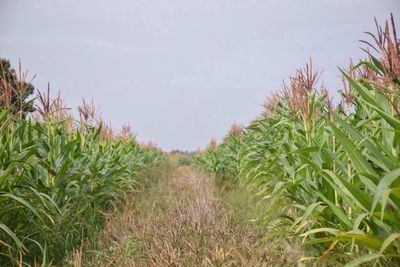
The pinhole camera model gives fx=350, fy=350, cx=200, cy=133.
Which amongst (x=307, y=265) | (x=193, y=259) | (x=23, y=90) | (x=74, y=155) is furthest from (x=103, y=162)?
(x=307, y=265)

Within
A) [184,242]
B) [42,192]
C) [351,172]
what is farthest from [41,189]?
[351,172]

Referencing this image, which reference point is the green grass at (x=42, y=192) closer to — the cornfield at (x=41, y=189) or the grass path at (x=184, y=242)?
the cornfield at (x=41, y=189)

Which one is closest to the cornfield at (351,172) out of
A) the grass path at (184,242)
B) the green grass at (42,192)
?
the grass path at (184,242)

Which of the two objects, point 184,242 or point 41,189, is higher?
point 41,189

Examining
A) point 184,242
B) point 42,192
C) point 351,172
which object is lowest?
point 184,242

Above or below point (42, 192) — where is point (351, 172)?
below

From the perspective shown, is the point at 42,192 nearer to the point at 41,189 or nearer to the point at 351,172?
the point at 41,189

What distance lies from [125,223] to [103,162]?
1.93 metres

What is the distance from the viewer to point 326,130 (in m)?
3.37

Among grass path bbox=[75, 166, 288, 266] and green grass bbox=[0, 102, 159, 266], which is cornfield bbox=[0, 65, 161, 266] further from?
grass path bbox=[75, 166, 288, 266]

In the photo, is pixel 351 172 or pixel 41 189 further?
pixel 41 189

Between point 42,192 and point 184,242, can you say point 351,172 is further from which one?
point 42,192

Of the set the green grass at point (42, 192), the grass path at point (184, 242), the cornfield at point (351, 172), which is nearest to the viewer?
the cornfield at point (351, 172)

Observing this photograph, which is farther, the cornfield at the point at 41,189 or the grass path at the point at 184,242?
the cornfield at the point at 41,189
